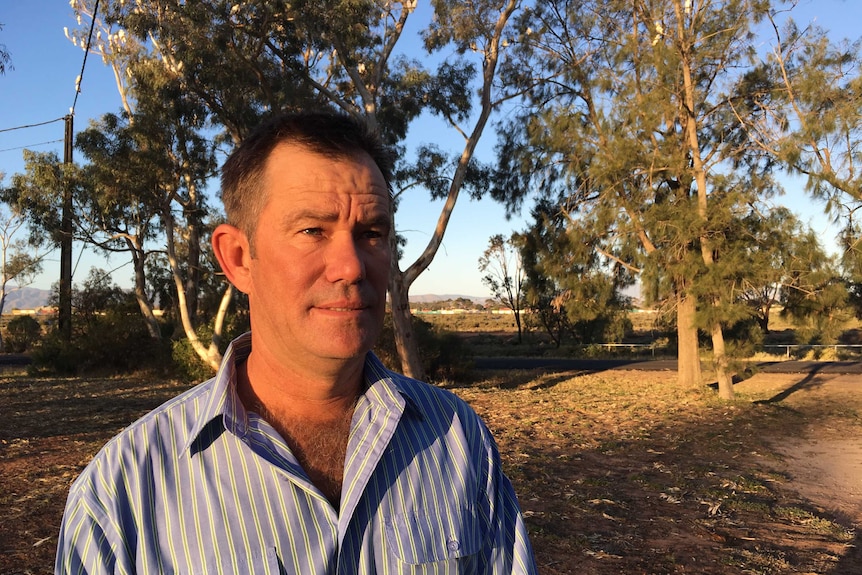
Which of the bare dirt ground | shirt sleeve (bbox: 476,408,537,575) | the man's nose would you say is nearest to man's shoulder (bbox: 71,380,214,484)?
the man's nose

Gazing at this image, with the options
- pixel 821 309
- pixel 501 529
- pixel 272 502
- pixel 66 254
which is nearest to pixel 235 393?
pixel 272 502

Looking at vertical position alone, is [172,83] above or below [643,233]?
above

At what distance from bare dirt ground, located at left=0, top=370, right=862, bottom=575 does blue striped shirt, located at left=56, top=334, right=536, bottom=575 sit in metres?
3.12

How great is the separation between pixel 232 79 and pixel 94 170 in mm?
4851

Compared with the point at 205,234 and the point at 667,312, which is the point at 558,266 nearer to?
the point at 667,312

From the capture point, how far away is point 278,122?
1.43m

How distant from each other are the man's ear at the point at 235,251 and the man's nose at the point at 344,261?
0.69 feet

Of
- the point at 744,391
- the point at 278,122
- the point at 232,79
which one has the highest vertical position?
the point at 232,79

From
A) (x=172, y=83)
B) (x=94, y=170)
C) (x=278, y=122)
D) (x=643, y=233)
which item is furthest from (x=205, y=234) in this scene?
(x=278, y=122)

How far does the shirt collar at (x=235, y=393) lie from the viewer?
1279 mm

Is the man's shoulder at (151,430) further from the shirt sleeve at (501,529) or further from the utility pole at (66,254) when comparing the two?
the utility pole at (66,254)

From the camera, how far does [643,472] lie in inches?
274

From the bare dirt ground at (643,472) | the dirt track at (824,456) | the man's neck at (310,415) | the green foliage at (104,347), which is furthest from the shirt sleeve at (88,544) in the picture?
the green foliage at (104,347)

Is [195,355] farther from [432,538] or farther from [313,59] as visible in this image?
[432,538]
